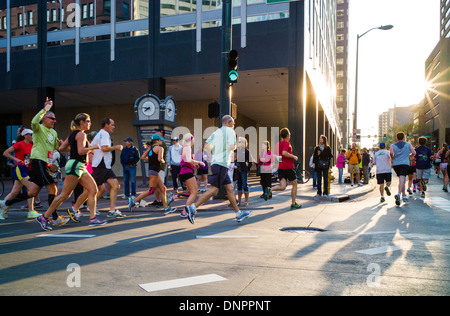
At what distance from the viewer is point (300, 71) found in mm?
17891


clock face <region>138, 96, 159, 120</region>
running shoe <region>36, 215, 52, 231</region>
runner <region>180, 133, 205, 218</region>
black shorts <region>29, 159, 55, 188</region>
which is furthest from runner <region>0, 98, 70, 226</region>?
clock face <region>138, 96, 159, 120</region>

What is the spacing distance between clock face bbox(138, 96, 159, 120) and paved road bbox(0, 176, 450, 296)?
34.4 ft

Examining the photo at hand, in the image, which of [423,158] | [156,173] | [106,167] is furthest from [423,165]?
[106,167]

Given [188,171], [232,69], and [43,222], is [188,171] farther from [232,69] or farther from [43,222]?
[232,69]

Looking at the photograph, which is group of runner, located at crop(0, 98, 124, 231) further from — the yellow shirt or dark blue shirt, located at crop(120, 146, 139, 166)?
the yellow shirt

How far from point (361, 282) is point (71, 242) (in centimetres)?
378

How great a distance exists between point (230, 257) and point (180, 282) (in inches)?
42.4

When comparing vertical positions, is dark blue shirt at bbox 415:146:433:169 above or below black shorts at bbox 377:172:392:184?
above

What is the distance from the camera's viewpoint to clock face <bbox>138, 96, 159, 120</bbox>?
17422 mm

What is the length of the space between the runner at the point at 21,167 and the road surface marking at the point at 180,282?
5.47m

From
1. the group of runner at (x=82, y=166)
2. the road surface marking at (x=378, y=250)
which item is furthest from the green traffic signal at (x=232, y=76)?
the road surface marking at (x=378, y=250)

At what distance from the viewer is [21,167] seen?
325 inches
